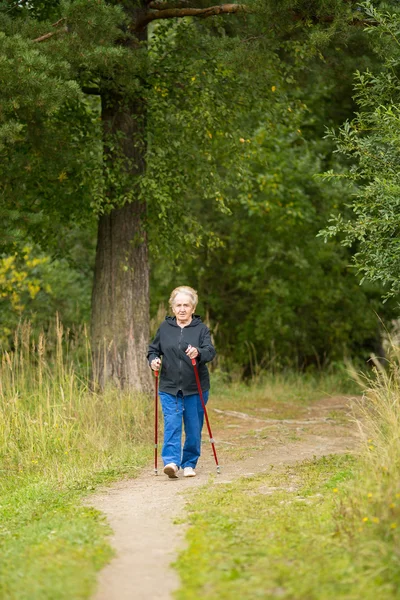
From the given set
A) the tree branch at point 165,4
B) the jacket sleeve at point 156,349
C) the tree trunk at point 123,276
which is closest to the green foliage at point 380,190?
the jacket sleeve at point 156,349

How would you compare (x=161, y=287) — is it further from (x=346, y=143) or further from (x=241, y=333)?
(x=346, y=143)

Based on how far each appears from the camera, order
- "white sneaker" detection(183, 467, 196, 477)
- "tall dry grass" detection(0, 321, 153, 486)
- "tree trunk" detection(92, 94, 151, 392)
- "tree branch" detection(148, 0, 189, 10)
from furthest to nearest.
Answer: "tree branch" detection(148, 0, 189, 10), "tree trunk" detection(92, 94, 151, 392), "tall dry grass" detection(0, 321, 153, 486), "white sneaker" detection(183, 467, 196, 477)

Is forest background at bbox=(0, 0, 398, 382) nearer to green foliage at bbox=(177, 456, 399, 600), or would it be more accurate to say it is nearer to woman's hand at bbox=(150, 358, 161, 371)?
woman's hand at bbox=(150, 358, 161, 371)

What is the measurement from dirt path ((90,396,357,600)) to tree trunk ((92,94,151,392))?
1.57 metres

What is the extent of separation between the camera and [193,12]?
11547mm

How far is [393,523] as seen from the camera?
5.00 metres

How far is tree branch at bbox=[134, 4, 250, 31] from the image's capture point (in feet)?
36.5

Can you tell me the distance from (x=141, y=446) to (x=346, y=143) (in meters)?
3.91

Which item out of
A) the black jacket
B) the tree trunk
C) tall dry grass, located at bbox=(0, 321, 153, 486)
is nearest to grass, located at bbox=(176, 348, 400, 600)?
the black jacket

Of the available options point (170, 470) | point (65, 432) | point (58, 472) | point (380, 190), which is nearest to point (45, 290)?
point (65, 432)

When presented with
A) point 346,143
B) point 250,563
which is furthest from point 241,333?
point 250,563

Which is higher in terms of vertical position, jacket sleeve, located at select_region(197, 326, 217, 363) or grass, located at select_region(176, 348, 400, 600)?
jacket sleeve, located at select_region(197, 326, 217, 363)

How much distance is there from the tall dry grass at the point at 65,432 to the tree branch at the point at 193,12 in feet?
15.2

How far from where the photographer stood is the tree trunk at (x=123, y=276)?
11898 mm
